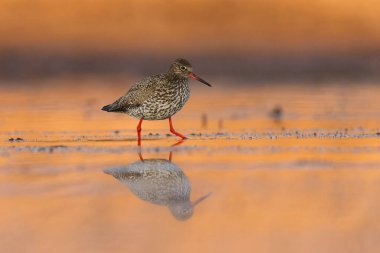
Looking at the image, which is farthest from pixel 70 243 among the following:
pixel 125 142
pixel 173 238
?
pixel 125 142

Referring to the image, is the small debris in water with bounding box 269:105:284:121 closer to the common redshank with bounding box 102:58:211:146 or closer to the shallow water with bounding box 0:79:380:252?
the shallow water with bounding box 0:79:380:252

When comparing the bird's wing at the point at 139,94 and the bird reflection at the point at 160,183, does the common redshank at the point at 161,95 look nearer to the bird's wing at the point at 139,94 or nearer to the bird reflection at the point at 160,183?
the bird's wing at the point at 139,94

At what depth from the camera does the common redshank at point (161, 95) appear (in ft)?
45.6

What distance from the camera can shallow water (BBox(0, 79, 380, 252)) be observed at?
7008 millimetres

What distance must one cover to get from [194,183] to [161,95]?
4.68m

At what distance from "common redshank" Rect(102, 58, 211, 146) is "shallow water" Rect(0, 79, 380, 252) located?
0.42m

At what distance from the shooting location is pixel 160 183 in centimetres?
932

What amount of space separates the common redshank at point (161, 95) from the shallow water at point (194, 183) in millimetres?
423

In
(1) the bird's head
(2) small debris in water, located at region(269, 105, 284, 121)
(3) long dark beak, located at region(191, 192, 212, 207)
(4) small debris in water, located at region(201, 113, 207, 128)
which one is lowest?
(3) long dark beak, located at region(191, 192, 212, 207)

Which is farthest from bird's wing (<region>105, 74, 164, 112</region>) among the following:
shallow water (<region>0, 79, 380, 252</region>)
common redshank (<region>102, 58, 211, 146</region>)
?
shallow water (<region>0, 79, 380, 252</region>)

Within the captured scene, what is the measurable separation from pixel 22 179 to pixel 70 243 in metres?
3.19

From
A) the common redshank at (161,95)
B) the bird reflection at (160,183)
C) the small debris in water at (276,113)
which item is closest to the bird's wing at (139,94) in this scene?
the common redshank at (161,95)

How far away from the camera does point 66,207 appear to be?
820cm

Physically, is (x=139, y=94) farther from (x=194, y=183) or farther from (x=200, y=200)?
(x=200, y=200)
